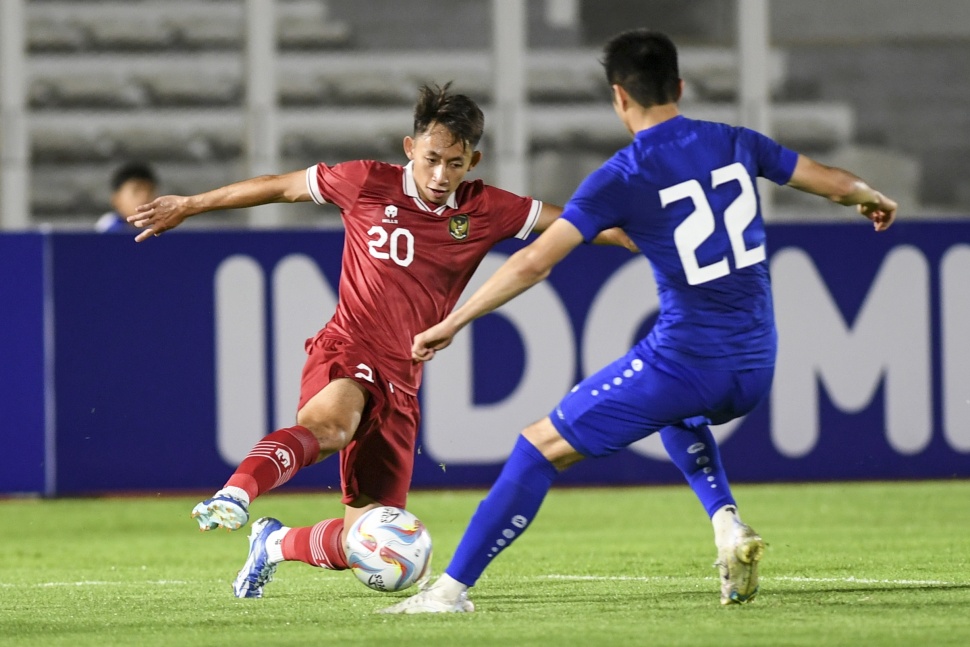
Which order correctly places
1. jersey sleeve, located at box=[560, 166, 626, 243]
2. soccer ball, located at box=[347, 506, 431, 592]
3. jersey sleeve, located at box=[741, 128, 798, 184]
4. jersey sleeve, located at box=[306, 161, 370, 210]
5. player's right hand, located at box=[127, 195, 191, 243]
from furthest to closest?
jersey sleeve, located at box=[306, 161, 370, 210] < player's right hand, located at box=[127, 195, 191, 243] < soccer ball, located at box=[347, 506, 431, 592] < jersey sleeve, located at box=[741, 128, 798, 184] < jersey sleeve, located at box=[560, 166, 626, 243]

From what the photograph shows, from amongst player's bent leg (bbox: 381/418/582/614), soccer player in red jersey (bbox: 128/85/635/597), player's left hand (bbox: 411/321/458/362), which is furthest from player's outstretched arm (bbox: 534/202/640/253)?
player's left hand (bbox: 411/321/458/362)

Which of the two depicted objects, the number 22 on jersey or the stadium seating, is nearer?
the number 22 on jersey

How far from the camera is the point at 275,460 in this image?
16.8ft

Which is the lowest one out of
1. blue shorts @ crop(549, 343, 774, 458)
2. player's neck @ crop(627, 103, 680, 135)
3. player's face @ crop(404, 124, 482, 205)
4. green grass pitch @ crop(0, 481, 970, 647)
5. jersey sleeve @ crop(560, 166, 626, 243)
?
green grass pitch @ crop(0, 481, 970, 647)

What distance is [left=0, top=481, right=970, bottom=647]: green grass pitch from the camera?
15.0ft

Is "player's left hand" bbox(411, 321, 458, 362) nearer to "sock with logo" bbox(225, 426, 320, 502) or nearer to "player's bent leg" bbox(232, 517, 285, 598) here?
"sock with logo" bbox(225, 426, 320, 502)

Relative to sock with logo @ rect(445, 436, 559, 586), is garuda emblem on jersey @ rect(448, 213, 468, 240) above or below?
above

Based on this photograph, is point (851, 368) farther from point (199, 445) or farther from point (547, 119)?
point (547, 119)

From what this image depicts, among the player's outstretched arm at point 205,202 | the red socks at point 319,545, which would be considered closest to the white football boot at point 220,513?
the red socks at point 319,545

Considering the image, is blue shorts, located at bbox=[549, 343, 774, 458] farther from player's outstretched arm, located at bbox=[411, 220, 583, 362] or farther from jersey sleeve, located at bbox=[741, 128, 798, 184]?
jersey sleeve, located at bbox=[741, 128, 798, 184]

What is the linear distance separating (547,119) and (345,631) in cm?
1042

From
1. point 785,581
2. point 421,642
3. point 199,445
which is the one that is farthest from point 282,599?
point 199,445

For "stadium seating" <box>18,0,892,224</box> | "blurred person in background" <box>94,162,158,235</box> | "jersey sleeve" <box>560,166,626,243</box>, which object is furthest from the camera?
"stadium seating" <box>18,0,892,224</box>

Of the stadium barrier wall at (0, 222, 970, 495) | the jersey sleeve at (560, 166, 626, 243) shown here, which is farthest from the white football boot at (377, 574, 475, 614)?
the stadium barrier wall at (0, 222, 970, 495)
